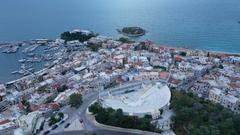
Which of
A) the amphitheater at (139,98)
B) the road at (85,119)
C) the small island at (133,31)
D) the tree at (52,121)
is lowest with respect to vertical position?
the road at (85,119)

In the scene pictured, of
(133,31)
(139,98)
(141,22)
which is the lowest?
(139,98)

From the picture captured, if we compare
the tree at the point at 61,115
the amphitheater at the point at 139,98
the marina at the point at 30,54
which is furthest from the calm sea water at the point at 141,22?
the amphitheater at the point at 139,98

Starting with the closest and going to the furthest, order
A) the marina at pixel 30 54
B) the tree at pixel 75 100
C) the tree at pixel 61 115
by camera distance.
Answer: the tree at pixel 61 115, the tree at pixel 75 100, the marina at pixel 30 54

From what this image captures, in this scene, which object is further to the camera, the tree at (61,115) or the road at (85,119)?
the tree at (61,115)

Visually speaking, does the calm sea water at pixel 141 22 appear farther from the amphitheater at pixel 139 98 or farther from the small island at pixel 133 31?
the amphitheater at pixel 139 98

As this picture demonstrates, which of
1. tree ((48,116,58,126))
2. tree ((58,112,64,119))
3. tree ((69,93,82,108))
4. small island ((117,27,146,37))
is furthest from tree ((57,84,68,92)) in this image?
small island ((117,27,146,37))

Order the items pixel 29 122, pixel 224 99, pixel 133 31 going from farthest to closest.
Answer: pixel 133 31
pixel 224 99
pixel 29 122

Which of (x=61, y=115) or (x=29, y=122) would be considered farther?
(x=61, y=115)

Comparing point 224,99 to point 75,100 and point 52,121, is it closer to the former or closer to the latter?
point 75,100

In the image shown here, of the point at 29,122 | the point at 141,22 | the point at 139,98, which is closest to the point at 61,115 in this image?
the point at 29,122

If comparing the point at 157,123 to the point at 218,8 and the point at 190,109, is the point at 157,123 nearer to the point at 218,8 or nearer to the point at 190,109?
the point at 190,109
